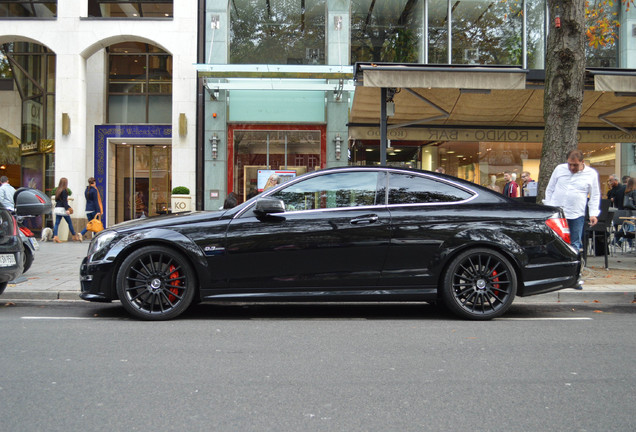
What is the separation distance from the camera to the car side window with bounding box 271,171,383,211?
5836 millimetres

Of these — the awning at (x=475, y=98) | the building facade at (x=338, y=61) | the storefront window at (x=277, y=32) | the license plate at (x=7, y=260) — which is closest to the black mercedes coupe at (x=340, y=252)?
the license plate at (x=7, y=260)

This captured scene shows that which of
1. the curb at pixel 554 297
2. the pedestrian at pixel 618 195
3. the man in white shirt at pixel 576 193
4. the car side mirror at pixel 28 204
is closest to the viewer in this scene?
the curb at pixel 554 297

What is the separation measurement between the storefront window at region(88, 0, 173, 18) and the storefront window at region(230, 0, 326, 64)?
249cm

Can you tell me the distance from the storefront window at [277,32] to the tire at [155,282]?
12521 millimetres

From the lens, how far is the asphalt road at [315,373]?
10.2ft

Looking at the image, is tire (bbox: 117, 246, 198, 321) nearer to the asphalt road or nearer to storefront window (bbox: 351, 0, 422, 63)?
the asphalt road

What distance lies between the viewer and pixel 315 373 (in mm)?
3949

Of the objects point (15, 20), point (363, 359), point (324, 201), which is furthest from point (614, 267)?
point (15, 20)

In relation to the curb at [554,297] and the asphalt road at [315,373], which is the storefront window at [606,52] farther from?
the asphalt road at [315,373]

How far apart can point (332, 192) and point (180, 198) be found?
10413mm

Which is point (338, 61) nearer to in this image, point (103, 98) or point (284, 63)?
point (284, 63)

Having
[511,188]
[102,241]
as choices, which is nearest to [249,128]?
[511,188]

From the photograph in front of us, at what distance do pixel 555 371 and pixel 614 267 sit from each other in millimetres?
6787

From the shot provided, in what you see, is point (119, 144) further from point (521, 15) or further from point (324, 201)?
point (324, 201)
